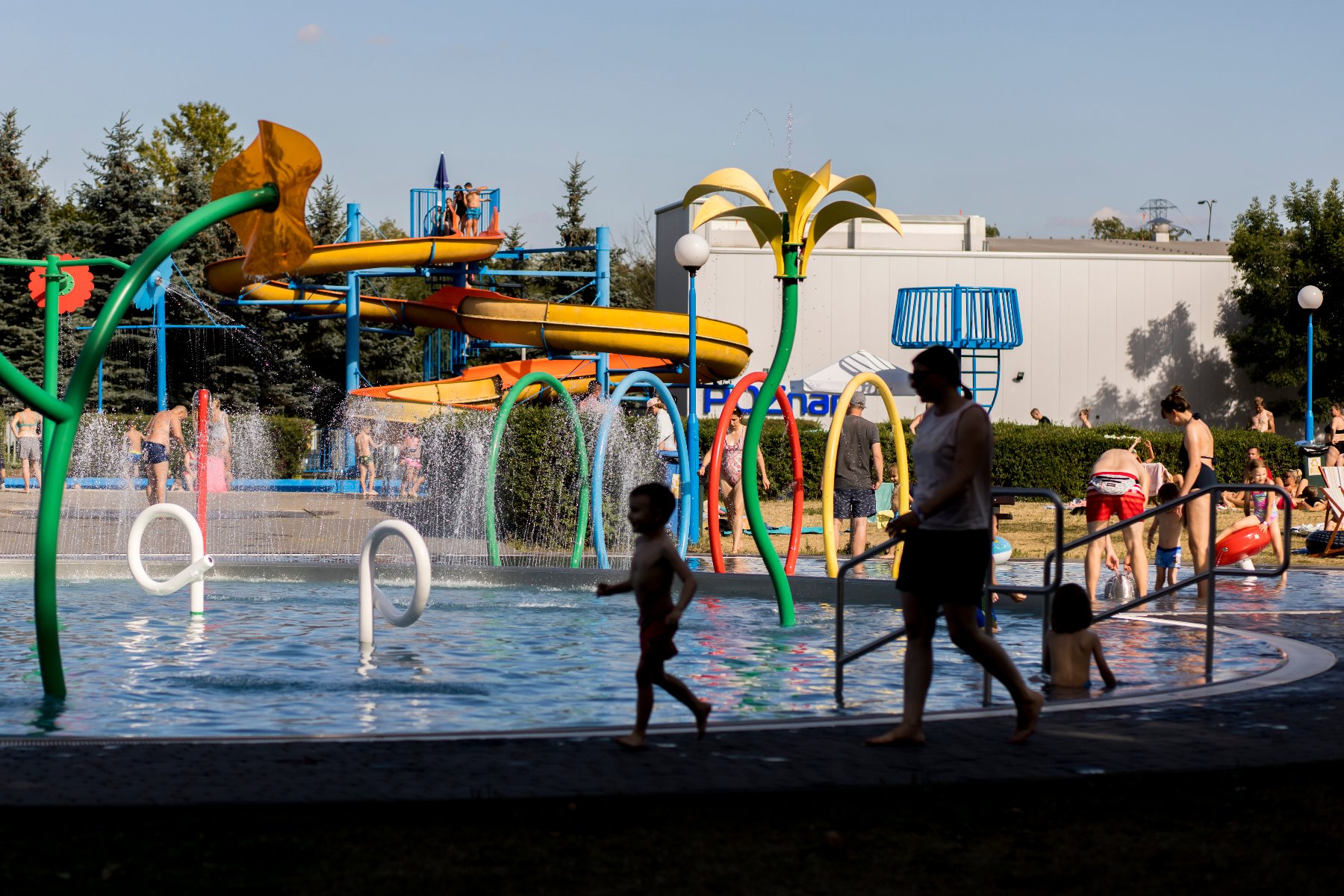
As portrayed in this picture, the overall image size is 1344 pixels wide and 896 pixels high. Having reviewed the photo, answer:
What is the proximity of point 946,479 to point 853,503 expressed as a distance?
971 centimetres

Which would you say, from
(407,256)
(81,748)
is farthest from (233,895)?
(407,256)

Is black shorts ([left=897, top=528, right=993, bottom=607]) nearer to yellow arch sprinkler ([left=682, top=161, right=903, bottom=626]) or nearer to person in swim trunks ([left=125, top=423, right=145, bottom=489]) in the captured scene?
yellow arch sprinkler ([left=682, top=161, right=903, bottom=626])

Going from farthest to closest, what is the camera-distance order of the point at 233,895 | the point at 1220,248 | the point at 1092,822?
the point at 1220,248
the point at 1092,822
the point at 233,895

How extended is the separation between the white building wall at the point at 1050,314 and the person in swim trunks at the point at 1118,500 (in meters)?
27.5

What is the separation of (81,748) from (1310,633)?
7.75m

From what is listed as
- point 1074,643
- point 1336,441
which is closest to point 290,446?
point 1336,441

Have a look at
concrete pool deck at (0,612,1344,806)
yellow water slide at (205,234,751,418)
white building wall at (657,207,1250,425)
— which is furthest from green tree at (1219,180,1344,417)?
concrete pool deck at (0,612,1344,806)

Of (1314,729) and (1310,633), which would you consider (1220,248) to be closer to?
(1310,633)

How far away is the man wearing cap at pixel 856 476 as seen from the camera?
15836mm

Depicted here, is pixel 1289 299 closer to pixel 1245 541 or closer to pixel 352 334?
pixel 352 334

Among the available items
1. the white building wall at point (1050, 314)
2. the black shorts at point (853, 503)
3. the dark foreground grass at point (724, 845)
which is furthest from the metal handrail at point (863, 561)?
the white building wall at point (1050, 314)

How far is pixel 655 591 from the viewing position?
6.44 metres

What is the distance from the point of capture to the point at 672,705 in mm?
7938

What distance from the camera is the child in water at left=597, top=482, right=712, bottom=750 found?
625 centimetres
